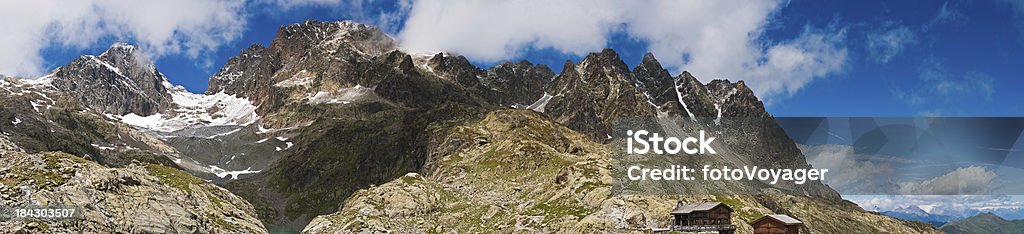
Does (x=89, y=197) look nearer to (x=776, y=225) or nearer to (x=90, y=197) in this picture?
(x=90, y=197)

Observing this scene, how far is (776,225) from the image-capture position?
98250mm

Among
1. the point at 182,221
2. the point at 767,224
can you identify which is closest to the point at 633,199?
the point at 767,224

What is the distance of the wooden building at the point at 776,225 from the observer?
9744 cm

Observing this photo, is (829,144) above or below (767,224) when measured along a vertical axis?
above

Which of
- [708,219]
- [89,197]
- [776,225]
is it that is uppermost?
[708,219]

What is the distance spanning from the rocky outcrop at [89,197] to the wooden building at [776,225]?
9543cm

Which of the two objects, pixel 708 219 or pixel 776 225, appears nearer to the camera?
pixel 776 225

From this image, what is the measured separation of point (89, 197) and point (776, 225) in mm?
107998

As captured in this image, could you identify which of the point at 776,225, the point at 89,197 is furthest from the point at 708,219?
the point at 89,197

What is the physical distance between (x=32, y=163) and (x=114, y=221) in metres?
17.1

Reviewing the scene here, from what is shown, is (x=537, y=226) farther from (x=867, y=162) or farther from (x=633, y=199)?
(x=867, y=162)

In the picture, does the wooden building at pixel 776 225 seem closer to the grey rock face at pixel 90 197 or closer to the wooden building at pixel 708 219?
the wooden building at pixel 708 219

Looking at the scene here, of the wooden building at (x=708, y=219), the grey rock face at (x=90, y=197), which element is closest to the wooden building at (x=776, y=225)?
the wooden building at (x=708, y=219)

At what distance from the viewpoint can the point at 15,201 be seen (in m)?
108
